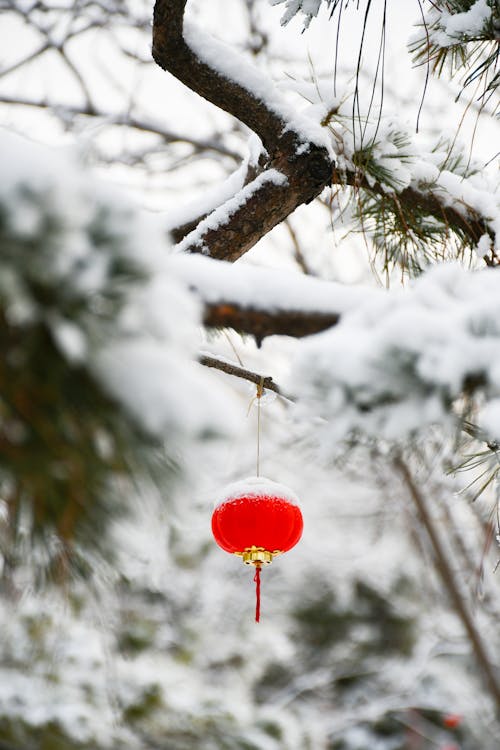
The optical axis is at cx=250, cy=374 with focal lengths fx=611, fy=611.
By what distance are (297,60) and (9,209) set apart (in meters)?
3.27

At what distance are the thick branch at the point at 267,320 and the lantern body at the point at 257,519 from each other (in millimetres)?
721

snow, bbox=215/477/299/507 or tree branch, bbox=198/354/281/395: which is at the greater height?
tree branch, bbox=198/354/281/395

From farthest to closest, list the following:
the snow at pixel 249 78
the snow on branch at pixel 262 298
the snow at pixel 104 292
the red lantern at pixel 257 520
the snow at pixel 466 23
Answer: the red lantern at pixel 257 520 < the snow at pixel 249 78 < the snow at pixel 466 23 < the snow on branch at pixel 262 298 < the snow at pixel 104 292

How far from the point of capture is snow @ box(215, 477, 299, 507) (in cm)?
121

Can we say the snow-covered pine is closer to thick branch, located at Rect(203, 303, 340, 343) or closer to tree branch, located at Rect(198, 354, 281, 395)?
thick branch, located at Rect(203, 303, 340, 343)

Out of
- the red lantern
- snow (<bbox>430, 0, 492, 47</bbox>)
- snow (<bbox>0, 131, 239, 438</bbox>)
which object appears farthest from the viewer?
the red lantern

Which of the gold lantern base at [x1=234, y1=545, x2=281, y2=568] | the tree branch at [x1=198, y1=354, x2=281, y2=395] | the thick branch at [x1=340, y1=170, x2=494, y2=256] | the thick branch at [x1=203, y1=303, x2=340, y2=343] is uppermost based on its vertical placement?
the thick branch at [x1=340, y1=170, x2=494, y2=256]

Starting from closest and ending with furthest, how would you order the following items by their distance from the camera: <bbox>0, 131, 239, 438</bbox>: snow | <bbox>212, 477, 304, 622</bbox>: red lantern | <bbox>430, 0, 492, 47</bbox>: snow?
<bbox>0, 131, 239, 438</bbox>: snow < <bbox>430, 0, 492, 47</bbox>: snow < <bbox>212, 477, 304, 622</bbox>: red lantern

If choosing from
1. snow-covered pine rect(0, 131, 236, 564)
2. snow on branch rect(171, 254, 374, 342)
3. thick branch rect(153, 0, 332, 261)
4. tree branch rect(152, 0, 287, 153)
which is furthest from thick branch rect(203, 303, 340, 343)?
tree branch rect(152, 0, 287, 153)

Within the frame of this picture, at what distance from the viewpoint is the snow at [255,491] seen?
121cm

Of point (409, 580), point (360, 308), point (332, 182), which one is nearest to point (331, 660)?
point (409, 580)

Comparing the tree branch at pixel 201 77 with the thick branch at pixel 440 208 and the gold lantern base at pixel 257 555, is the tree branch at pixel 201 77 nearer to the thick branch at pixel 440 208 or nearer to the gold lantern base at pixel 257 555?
the thick branch at pixel 440 208

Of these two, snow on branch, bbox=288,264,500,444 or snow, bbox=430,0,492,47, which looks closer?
snow on branch, bbox=288,264,500,444

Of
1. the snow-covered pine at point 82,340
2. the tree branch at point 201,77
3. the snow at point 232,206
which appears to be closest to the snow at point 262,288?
the snow-covered pine at point 82,340
